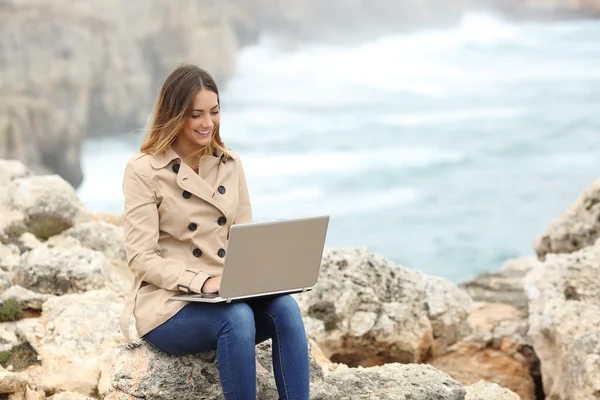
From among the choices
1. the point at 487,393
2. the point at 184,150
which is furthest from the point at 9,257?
the point at 487,393

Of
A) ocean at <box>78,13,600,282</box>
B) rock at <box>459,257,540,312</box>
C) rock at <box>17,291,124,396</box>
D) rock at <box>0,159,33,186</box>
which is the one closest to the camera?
rock at <box>17,291,124,396</box>

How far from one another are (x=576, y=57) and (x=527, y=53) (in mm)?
1763

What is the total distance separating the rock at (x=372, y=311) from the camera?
138 inches

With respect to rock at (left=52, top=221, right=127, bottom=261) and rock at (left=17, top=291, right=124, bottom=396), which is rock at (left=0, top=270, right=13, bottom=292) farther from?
rock at (left=52, top=221, right=127, bottom=261)

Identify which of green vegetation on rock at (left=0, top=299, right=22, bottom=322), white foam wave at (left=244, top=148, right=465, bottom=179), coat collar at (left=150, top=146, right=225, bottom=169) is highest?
coat collar at (left=150, top=146, right=225, bottom=169)

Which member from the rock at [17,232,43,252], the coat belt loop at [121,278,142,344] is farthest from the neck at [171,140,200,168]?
the rock at [17,232,43,252]

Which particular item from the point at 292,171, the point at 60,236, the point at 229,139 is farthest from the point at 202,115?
the point at 229,139

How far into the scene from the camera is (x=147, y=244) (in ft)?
7.36

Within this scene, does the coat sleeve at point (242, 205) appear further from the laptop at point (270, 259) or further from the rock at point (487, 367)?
the rock at point (487, 367)

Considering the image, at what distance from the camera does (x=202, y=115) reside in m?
2.32

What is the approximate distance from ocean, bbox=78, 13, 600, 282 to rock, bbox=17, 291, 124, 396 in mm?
13072

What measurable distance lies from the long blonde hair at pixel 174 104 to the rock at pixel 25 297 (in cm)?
109

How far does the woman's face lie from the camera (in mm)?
2305

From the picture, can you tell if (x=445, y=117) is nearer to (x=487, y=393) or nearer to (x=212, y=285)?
(x=487, y=393)
